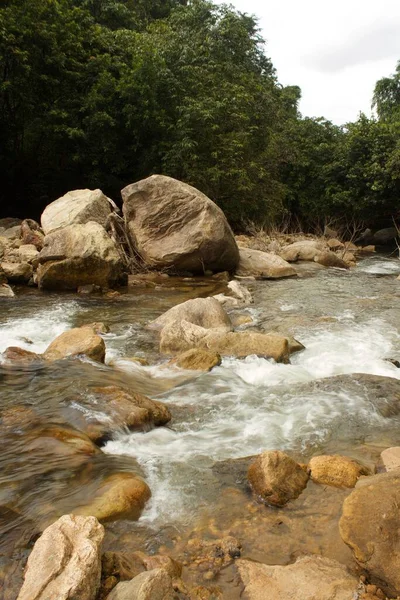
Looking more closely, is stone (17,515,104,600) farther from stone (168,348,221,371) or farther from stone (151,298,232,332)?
stone (151,298,232,332)

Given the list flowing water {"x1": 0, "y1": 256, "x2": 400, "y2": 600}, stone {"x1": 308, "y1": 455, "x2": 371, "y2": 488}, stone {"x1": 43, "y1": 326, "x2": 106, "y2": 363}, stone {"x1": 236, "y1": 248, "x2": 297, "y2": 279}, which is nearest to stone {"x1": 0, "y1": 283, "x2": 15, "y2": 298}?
flowing water {"x1": 0, "y1": 256, "x2": 400, "y2": 600}

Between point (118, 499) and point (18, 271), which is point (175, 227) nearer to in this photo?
point (18, 271)

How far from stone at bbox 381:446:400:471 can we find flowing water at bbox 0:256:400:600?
0.38ft

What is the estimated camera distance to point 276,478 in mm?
3225

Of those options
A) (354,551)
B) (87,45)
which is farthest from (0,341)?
(87,45)

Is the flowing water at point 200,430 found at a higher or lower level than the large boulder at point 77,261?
lower

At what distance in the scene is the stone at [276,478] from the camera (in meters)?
3.18

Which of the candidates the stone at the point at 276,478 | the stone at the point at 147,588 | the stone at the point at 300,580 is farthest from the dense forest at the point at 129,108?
the stone at the point at 147,588

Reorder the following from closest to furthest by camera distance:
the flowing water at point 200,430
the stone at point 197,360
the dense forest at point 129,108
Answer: the flowing water at point 200,430 < the stone at point 197,360 < the dense forest at point 129,108

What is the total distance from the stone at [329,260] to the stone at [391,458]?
40.7ft

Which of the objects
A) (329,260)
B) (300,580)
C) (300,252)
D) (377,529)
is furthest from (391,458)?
(300,252)

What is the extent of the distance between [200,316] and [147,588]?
546 cm

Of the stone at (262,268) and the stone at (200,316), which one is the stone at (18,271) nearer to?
the stone at (200,316)

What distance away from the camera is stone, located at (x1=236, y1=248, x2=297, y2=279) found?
42.8 feet
